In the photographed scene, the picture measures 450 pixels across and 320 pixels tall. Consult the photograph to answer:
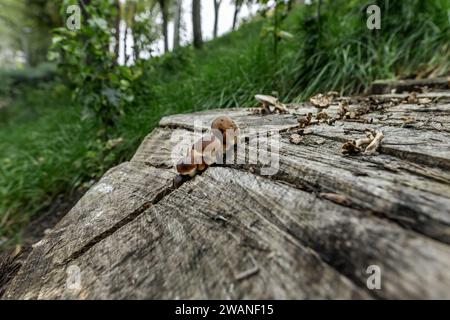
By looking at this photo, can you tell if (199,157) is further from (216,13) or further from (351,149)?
(216,13)

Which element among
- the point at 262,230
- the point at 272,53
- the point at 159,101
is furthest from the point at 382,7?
the point at 262,230

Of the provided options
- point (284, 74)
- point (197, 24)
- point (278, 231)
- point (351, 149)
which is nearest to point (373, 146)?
point (351, 149)

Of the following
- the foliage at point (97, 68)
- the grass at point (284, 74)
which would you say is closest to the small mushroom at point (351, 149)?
the grass at point (284, 74)

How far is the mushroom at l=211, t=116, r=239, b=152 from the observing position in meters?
1.14

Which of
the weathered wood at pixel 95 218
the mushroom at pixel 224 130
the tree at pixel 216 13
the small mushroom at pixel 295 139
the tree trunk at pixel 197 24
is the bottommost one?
the weathered wood at pixel 95 218

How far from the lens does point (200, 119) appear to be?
A: 1.67 metres

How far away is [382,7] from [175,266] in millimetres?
3396

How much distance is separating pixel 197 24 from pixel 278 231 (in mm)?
8415

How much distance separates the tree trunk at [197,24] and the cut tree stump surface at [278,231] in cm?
748

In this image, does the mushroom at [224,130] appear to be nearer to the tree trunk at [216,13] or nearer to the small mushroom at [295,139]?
the small mushroom at [295,139]

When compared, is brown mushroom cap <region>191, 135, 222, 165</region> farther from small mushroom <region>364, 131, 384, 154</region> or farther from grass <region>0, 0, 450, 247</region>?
grass <region>0, 0, 450, 247</region>

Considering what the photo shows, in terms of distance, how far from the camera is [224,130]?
1154 mm

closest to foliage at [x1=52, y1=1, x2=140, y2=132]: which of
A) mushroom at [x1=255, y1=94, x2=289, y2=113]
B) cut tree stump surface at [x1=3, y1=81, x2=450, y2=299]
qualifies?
mushroom at [x1=255, y1=94, x2=289, y2=113]

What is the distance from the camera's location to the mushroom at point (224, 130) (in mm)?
1138
